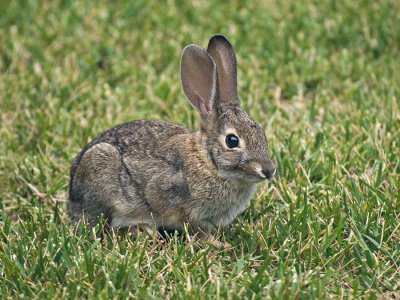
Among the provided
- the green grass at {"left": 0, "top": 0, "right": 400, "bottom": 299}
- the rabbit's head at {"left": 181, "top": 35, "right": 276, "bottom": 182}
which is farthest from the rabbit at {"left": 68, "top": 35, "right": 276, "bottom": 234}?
the green grass at {"left": 0, "top": 0, "right": 400, "bottom": 299}

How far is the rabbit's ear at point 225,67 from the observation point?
497 centimetres

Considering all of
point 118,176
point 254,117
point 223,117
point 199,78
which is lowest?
point 118,176

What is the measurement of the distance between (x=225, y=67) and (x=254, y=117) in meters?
1.50

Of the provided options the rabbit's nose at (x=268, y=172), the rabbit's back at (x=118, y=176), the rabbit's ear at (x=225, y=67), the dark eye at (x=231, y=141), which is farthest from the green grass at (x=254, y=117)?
the rabbit's ear at (x=225, y=67)

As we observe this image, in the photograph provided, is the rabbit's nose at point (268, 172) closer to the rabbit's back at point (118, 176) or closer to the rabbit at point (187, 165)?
the rabbit at point (187, 165)

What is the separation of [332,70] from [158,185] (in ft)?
9.62

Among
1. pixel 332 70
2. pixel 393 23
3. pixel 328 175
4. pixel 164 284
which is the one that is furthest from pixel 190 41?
pixel 164 284

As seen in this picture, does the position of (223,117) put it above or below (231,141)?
above

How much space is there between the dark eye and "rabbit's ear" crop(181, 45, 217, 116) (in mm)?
294

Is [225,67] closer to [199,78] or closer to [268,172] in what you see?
[199,78]

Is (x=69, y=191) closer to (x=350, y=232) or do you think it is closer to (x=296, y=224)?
(x=296, y=224)

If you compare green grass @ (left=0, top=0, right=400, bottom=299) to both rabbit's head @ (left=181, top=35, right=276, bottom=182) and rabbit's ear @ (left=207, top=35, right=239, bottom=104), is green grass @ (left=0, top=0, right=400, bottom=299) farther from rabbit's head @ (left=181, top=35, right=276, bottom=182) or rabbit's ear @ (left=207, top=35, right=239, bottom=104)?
rabbit's ear @ (left=207, top=35, right=239, bottom=104)

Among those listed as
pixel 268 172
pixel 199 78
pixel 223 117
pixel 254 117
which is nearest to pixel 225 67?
pixel 199 78

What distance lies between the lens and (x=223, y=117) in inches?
189
